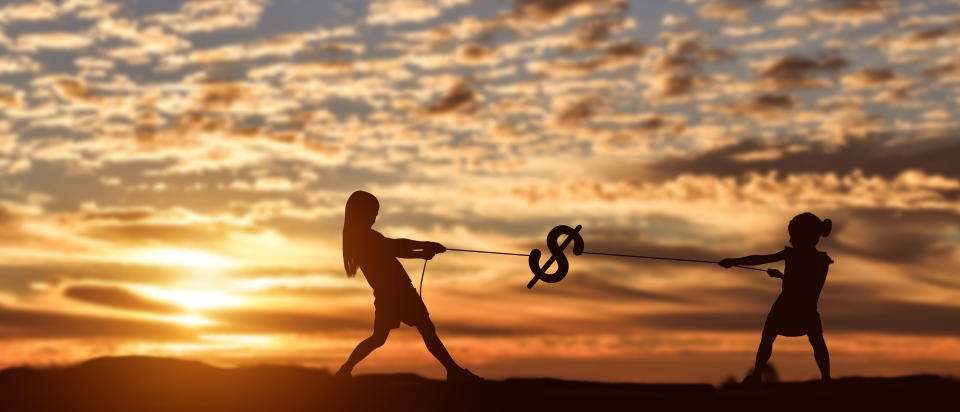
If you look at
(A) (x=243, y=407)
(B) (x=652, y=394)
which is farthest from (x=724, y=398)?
(A) (x=243, y=407)

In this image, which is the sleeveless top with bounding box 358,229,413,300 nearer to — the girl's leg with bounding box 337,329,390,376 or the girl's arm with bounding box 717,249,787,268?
the girl's leg with bounding box 337,329,390,376

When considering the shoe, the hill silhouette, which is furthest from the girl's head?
the shoe

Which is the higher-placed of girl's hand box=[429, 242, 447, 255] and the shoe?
girl's hand box=[429, 242, 447, 255]

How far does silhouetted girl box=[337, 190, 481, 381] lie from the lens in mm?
18516

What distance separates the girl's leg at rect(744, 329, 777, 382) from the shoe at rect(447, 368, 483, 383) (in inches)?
170

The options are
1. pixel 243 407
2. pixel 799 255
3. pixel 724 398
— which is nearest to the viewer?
pixel 243 407

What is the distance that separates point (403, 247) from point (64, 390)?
18.0ft

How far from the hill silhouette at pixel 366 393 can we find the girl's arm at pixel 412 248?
6.39 feet

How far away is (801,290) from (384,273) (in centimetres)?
661

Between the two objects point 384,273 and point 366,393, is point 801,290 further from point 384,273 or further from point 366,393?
point 366,393

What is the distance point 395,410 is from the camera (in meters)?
16.9

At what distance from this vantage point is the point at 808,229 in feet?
62.8

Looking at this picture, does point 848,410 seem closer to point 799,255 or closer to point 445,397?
point 799,255

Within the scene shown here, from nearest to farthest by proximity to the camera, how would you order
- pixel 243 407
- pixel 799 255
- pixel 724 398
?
pixel 243 407
pixel 724 398
pixel 799 255
